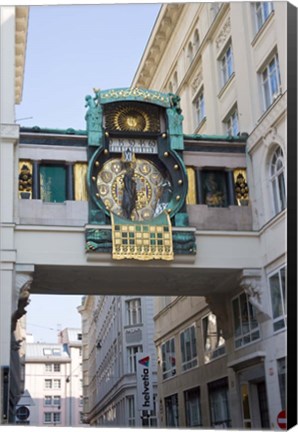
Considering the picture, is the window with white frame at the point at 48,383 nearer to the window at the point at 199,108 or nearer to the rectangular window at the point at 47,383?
the rectangular window at the point at 47,383

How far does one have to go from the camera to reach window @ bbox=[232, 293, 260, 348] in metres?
23.5

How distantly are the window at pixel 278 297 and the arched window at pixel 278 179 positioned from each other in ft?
6.39

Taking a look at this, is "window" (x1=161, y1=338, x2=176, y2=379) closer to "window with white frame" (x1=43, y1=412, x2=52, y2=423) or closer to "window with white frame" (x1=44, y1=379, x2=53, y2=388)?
"window with white frame" (x1=43, y1=412, x2=52, y2=423)

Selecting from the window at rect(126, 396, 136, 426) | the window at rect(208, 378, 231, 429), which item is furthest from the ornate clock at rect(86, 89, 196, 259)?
the window at rect(126, 396, 136, 426)

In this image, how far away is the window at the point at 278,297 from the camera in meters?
21.0

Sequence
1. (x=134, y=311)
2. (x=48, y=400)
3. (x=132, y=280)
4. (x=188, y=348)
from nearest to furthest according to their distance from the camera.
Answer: (x=132, y=280) → (x=188, y=348) → (x=134, y=311) → (x=48, y=400)

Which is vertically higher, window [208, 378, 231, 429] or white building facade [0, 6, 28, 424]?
white building facade [0, 6, 28, 424]

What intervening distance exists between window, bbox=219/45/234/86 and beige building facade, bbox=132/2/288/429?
0.04 meters

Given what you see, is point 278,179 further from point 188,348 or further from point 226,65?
point 188,348

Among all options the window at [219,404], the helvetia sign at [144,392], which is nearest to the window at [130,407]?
the helvetia sign at [144,392]

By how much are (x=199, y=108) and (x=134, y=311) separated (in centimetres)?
2064

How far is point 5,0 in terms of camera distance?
19.9 meters

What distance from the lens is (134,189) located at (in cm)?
2244

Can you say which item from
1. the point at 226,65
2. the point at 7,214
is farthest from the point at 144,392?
the point at 226,65
